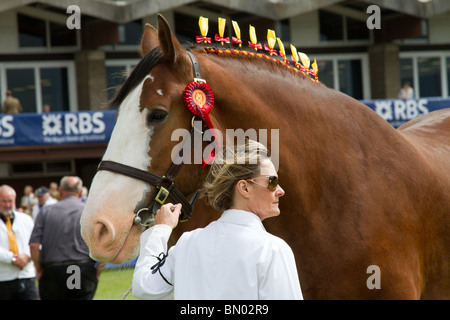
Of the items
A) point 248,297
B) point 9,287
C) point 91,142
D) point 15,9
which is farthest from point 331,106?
point 15,9

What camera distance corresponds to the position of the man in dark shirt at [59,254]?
7.86 metres

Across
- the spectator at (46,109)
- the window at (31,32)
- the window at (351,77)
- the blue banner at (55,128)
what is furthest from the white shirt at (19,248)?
the window at (351,77)

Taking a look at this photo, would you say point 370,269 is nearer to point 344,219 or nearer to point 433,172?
point 344,219

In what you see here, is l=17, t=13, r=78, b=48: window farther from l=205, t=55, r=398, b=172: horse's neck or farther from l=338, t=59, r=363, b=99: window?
l=205, t=55, r=398, b=172: horse's neck

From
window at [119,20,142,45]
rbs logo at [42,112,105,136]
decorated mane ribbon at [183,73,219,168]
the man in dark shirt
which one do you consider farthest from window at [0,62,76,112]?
decorated mane ribbon at [183,73,219,168]

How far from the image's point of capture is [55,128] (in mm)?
16188

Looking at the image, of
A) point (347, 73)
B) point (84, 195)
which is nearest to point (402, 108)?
point (347, 73)

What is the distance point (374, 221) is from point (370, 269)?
244mm

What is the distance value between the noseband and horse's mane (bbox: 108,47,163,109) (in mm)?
229

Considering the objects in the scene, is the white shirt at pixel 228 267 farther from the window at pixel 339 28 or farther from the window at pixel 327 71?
the window at pixel 339 28

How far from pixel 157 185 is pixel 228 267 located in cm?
81

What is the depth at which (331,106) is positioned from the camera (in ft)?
11.2

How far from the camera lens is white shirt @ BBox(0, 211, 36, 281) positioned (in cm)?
800
